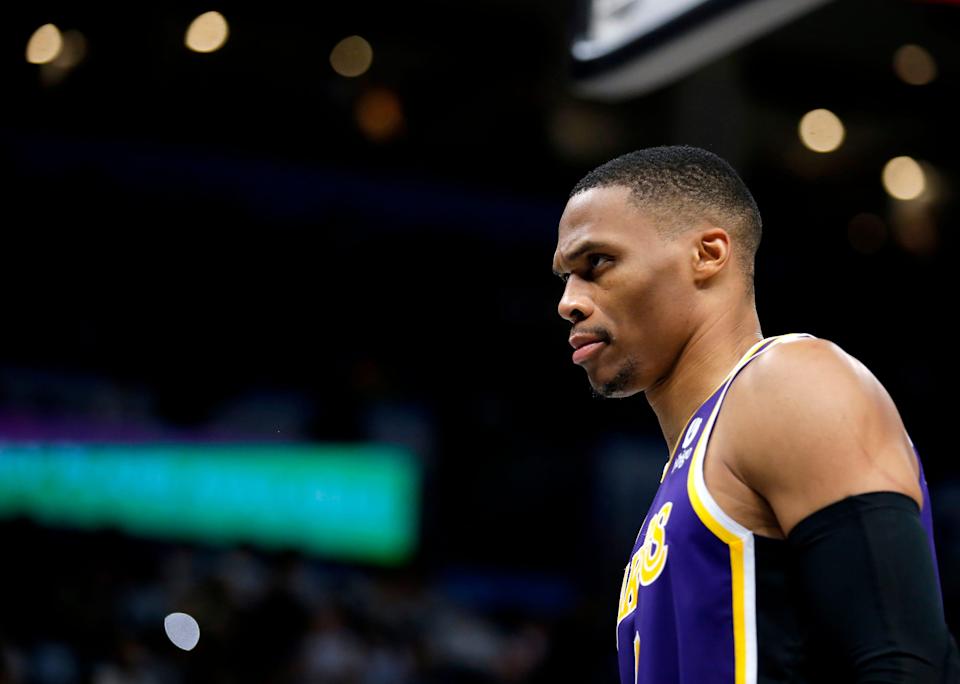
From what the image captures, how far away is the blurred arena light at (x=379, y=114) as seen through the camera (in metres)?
9.41

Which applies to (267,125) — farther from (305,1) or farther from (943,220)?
(943,220)

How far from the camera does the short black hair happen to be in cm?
216

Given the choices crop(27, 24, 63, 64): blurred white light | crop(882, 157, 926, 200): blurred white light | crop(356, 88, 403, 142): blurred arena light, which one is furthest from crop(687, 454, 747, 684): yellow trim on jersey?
crop(882, 157, 926, 200): blurred white light

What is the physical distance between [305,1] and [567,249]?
293 inches

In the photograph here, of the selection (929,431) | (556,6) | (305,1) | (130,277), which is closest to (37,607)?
(130,277)

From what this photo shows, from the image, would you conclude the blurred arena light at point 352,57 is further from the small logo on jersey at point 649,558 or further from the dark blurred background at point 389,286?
the small logo on jersey at point 649,558

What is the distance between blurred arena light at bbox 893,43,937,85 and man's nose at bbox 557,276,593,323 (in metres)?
8.58

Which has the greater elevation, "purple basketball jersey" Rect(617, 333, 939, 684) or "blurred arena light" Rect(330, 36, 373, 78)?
"blurred arena light" Rect(330, 36, 373, 78)

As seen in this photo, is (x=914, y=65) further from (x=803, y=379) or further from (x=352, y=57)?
(x=803, y=379)

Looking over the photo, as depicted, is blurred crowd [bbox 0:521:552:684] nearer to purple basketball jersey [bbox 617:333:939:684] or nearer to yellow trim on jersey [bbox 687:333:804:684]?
purple basketball jersey [bbox 617:333:939:684]

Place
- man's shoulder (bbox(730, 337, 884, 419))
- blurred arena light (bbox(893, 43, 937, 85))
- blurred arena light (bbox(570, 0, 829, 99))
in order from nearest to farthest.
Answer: man's shoulder (bbox(730, 337, 884, 419))
blurred arena light (bbox(570, 0, 829, 99))
blurred arena light (bbox(893, 43, 937, 85))

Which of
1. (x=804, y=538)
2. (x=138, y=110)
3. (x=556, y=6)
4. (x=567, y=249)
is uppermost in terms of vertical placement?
(x=556, y=6)

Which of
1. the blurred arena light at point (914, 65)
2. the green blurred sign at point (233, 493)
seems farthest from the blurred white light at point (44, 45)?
the blurred arena light at point (914, 65)

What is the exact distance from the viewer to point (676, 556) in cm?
188
